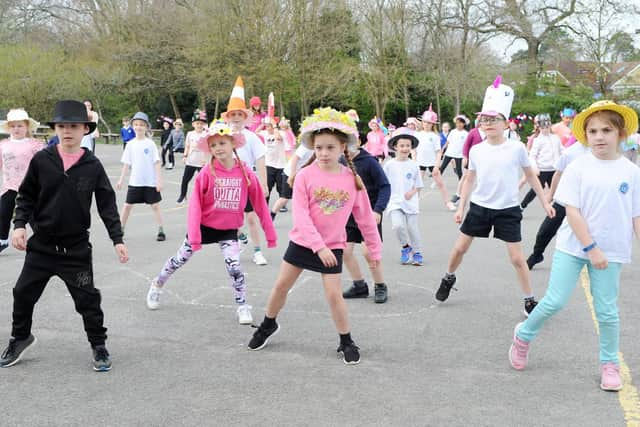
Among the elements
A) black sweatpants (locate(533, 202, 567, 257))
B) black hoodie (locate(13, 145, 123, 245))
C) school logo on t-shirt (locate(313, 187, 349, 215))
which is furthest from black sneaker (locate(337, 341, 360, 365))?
black sweatpants (locate(533, 202, 567, 257))

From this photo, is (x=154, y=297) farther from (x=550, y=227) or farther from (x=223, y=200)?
(x=550, y=227)

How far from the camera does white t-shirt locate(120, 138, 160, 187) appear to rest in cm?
907

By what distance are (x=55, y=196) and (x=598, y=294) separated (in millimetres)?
3431

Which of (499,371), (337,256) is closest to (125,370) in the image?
(337,256)

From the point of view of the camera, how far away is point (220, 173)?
5504 mm

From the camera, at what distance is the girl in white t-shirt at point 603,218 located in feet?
12.8

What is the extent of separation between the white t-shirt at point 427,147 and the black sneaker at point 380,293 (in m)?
9.88

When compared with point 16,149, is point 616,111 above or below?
above

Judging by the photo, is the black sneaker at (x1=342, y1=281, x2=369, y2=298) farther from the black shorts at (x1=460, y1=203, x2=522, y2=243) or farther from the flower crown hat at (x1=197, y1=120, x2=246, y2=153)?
the flower crown hat at (x1=197, y1=120, x2=246, y2=153)

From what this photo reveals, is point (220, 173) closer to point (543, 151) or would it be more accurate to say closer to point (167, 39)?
point (543, 151)

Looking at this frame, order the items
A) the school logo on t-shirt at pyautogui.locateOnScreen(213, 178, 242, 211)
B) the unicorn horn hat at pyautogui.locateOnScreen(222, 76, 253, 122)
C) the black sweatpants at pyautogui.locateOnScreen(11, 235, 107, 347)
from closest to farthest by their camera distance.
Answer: the black sweatpants at pyautogui.locateOnScreen(11, 235, 107, 347) → the school logo on t-shirt at pyautogui.locateOnScreen(213, 178, 242, 211) → the unicorn horn hat at pyautogui.locateOnScreen(222, 76, 253, 122)

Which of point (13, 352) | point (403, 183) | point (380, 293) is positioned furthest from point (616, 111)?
point (13, 352)

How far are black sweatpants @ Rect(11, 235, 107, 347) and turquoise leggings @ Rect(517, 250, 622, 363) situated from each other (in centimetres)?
288

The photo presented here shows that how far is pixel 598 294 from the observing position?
4.01 m
